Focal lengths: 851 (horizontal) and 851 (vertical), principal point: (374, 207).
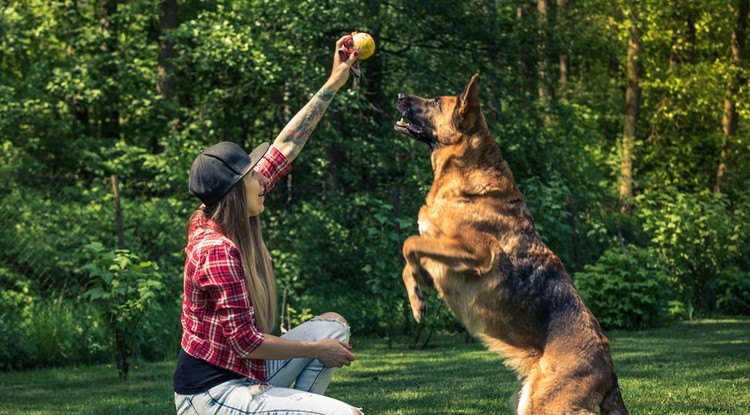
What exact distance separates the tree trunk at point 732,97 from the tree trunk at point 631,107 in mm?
2777

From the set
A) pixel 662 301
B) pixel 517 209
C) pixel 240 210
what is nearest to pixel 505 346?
pixel 517 209

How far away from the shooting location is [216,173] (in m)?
3.79

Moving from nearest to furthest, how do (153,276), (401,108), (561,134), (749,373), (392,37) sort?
(401,108), (749,373), (153,276), (392,37), (561,134)

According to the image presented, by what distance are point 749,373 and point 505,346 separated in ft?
14.4

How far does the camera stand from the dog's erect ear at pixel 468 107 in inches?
211

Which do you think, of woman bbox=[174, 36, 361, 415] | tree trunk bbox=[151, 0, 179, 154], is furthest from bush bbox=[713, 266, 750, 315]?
tree trunk bbox=[151, 0, 179, 154]

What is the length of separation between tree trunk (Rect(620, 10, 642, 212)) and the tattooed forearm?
2276 cm

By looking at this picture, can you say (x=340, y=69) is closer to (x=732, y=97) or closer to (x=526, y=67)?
(x=526, y=67)

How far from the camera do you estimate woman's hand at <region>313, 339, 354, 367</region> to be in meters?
3.98

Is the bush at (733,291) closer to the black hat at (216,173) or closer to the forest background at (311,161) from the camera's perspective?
the forest background at (311,161)

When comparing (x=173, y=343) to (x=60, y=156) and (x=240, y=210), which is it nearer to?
(x=240, y=210)

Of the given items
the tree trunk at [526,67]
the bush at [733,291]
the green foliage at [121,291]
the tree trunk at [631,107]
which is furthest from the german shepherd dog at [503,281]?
the tree trunk at [631,107]

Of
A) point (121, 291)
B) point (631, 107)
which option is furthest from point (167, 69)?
point (631, 107)

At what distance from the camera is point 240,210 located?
387 centimetres
